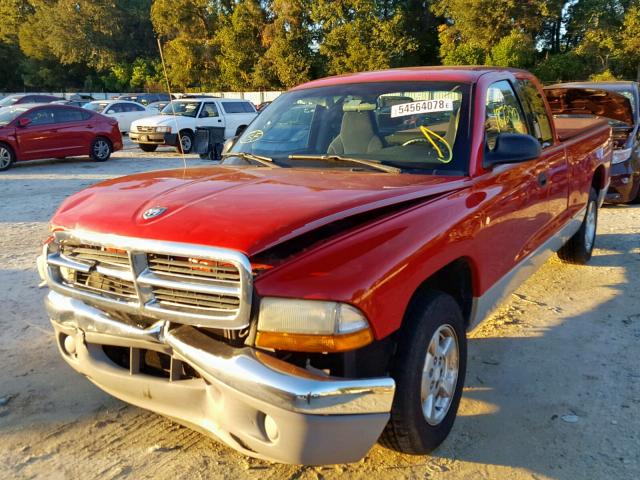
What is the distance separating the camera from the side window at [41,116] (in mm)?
14372

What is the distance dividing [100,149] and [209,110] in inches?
157

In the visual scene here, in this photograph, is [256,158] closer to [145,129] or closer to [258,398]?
[258,398]

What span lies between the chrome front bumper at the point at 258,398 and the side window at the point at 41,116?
44.3 ft

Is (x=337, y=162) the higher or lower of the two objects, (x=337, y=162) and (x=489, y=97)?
the lower

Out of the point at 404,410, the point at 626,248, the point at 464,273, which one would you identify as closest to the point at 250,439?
the point at 404,410

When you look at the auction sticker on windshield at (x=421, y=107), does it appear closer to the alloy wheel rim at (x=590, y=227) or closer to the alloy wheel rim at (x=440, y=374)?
the alloy wheel rim at (x=440, y=374)

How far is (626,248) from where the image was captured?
6879mm

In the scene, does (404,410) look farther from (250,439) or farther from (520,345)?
(520,345)

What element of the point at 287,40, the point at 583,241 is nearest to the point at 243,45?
the point at 287,40

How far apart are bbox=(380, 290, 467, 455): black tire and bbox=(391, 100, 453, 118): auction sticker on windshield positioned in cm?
131

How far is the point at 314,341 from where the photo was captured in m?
2.28

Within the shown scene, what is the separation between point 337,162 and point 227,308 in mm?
1537

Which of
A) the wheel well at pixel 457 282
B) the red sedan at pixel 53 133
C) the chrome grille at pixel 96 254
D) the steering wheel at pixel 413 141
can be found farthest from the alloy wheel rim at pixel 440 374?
the red sedan at pixel 53 133

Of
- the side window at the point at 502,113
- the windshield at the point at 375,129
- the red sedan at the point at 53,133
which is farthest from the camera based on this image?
the red sedan at the point at 53,133
